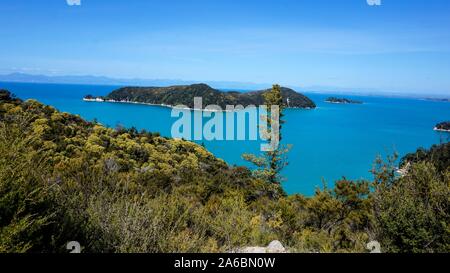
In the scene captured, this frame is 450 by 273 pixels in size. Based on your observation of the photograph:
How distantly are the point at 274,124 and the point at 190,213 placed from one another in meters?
14.1

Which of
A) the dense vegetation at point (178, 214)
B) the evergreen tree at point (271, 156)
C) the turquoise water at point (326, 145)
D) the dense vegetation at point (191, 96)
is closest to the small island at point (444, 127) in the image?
the turquoise water at point (326, 145)

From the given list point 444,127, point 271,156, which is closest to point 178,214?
point 271,156

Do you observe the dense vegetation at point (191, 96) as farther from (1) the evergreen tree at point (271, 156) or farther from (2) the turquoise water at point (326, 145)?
(1) the evergreen tree at point (271, 156)

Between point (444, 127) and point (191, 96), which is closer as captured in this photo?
point (444, 127)

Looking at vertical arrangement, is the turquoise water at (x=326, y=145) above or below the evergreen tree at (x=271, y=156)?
below

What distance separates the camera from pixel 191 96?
461ft

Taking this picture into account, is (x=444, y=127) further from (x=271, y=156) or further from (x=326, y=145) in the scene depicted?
(x=271, y=156)

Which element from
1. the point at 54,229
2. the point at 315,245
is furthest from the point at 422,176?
the point at 54,229

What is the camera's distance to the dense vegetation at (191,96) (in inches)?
5266

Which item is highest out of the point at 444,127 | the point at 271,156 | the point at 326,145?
the point at 271,156

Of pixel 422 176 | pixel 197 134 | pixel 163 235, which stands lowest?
pixel 197 134

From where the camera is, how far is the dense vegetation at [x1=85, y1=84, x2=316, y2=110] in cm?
13375

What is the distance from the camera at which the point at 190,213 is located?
12164mm

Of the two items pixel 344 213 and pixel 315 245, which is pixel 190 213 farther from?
pixel 344 213
